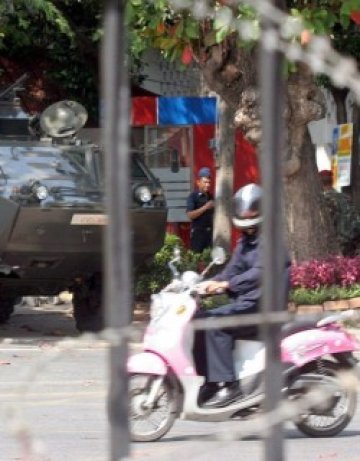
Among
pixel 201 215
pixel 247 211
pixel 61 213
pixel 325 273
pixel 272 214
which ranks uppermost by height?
pixel 272 214

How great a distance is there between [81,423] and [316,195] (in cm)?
771

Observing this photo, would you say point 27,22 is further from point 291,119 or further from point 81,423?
point 81,423

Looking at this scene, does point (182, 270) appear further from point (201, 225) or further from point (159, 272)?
point (201, 225)

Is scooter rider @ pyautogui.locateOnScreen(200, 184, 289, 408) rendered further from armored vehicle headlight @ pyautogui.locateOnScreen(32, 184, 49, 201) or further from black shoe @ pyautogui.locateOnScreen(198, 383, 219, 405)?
armored vehicle headlight @ pyautogui.locateOnScreen(32, 184, 49, 201)

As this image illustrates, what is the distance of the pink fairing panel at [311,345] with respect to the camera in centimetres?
719

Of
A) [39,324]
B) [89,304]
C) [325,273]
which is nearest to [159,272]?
[39,324]

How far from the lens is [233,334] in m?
7.20

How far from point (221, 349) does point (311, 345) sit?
0.53 metres

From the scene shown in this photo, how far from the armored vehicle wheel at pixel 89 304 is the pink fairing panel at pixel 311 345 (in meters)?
5.98

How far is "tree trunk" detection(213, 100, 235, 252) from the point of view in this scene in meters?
17.2

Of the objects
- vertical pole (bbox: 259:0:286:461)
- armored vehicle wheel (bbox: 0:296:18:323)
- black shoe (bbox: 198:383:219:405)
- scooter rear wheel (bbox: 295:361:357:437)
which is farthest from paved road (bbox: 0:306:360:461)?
armored vehicle wheel (bbox: 0:296:18:323)

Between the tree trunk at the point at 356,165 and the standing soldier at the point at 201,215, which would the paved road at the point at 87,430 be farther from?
the tree trunk at the point at 356,165

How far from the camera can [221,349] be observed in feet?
23.5

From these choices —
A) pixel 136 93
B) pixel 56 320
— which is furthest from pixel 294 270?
pixel 136 93
